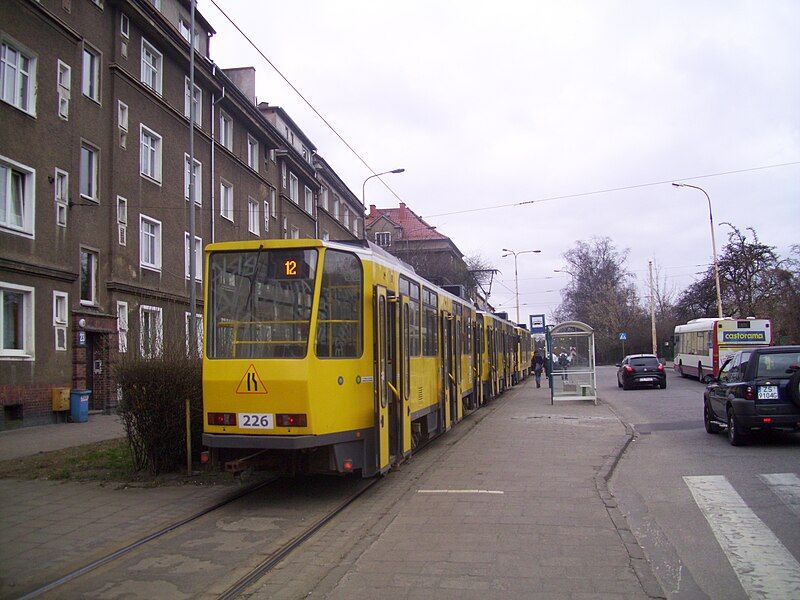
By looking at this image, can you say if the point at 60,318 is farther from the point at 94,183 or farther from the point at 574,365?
the point at 574,365

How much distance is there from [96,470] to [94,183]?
13.4 metres

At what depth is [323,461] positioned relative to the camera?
8.20 meters

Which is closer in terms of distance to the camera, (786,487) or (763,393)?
(786,487)

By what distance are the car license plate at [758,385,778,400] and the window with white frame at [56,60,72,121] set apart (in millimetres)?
18193

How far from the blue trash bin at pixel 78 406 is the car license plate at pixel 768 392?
16.3 meters

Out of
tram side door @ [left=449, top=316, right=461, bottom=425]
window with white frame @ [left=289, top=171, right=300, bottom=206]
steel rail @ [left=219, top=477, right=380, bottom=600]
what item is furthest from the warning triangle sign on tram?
window with white frame @ [left=289, top=171, right=300, bottom=206]

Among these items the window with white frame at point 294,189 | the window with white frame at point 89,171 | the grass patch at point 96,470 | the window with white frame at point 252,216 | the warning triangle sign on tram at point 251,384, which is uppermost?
the window with white frame at point 294,189

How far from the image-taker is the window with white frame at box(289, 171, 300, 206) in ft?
133

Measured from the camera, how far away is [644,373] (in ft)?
93.3

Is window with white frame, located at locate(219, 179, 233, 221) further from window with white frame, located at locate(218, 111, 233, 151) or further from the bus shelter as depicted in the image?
the bus shelter

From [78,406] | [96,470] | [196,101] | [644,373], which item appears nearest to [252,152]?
[196,101]

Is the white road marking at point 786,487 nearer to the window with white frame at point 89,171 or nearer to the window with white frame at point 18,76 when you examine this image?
the window with white frame at point 18,76

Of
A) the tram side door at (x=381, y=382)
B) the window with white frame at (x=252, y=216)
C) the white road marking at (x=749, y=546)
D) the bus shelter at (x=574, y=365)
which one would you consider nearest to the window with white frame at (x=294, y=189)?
the window with white frame at (x=252, y=216)

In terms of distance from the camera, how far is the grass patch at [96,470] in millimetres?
9695
